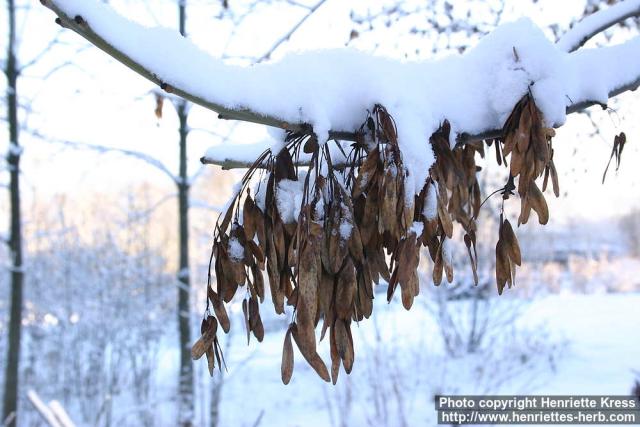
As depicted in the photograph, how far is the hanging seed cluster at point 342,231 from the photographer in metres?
0.93

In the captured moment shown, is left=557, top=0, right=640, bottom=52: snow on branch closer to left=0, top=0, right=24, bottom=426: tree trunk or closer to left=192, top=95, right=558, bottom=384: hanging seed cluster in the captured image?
left=192, top=95, right=558, bottom=384: hanging seed cluster

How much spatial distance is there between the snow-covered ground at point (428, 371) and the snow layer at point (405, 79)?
369 cm

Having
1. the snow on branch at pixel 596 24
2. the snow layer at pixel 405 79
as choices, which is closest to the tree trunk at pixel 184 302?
the snow on branch at pixel 596 24

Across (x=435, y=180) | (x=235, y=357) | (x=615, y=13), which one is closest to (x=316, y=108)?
(x=435, y=180)

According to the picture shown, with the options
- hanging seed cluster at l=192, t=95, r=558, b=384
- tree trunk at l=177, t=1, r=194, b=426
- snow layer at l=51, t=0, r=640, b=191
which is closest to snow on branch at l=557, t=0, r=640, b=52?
snow layer at l=51, t=0, r=640, b=191

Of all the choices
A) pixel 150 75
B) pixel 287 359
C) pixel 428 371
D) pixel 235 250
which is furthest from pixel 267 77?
pixel 428 371

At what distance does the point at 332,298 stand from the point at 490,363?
19.4 feet

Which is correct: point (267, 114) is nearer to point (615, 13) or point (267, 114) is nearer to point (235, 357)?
point (615, 13)

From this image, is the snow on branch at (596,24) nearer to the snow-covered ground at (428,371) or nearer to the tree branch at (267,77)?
Result: the tree branch at (267,77)

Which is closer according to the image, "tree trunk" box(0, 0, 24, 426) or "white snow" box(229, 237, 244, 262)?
"white snow" box(229, 237, 244, 262)

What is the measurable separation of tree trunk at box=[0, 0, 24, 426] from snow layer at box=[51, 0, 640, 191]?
4.74 metres

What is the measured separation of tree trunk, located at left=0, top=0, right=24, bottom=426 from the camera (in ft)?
16.3

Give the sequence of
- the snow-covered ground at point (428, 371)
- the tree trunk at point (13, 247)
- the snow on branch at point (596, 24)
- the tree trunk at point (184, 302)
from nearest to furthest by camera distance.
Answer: the snow on branch at point (596, 24)
the tree trunk at point (13, 247)
the tree trunk at point (184, 302)
the snow-covered ground at point (428, 371)

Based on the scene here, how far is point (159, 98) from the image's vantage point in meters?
2.09
